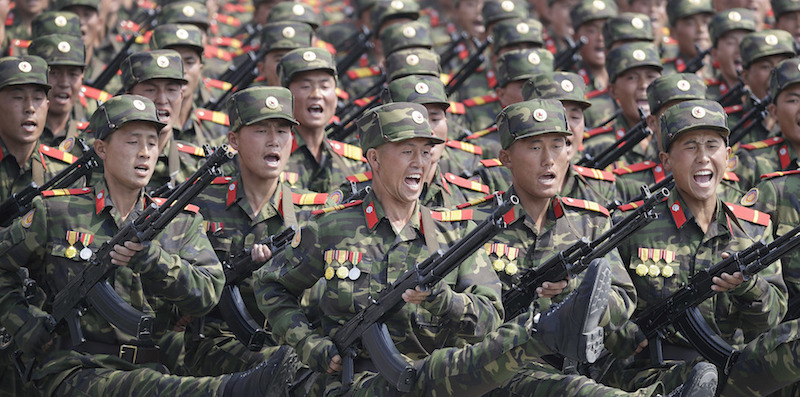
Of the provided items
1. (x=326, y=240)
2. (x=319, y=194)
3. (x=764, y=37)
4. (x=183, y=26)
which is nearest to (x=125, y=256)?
(x=326, y=240)

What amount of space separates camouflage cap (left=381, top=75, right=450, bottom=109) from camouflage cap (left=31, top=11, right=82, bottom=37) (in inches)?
170

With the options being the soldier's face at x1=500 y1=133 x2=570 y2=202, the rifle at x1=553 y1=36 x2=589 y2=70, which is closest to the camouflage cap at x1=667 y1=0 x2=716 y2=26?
the rifle at x1=553 y1=36 x2=589 y2=70

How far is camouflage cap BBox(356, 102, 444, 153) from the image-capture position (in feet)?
33.5

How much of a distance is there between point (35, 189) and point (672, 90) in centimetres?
605

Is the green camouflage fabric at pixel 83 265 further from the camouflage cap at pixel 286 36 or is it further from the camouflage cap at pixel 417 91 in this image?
the camouflage cap at pixel 286 36

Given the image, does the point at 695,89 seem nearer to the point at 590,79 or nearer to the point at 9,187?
the point at 590,79

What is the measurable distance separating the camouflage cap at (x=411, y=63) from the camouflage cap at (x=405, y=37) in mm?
1195

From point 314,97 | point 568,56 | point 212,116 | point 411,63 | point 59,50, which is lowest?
point 314,97

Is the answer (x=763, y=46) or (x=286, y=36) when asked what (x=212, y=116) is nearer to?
(x=286, y=36)

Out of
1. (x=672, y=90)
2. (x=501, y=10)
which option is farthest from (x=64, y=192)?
(x=501, y=10)

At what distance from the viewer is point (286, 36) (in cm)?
1572

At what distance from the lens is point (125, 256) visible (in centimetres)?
1006

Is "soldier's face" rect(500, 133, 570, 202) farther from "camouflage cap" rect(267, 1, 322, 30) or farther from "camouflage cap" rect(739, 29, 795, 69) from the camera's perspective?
"camouflage cap" rect(267, 1, 322, 30)

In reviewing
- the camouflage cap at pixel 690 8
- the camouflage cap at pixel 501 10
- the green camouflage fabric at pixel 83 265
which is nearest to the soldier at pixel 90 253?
the green camouflage fabric at pixel 83 265
